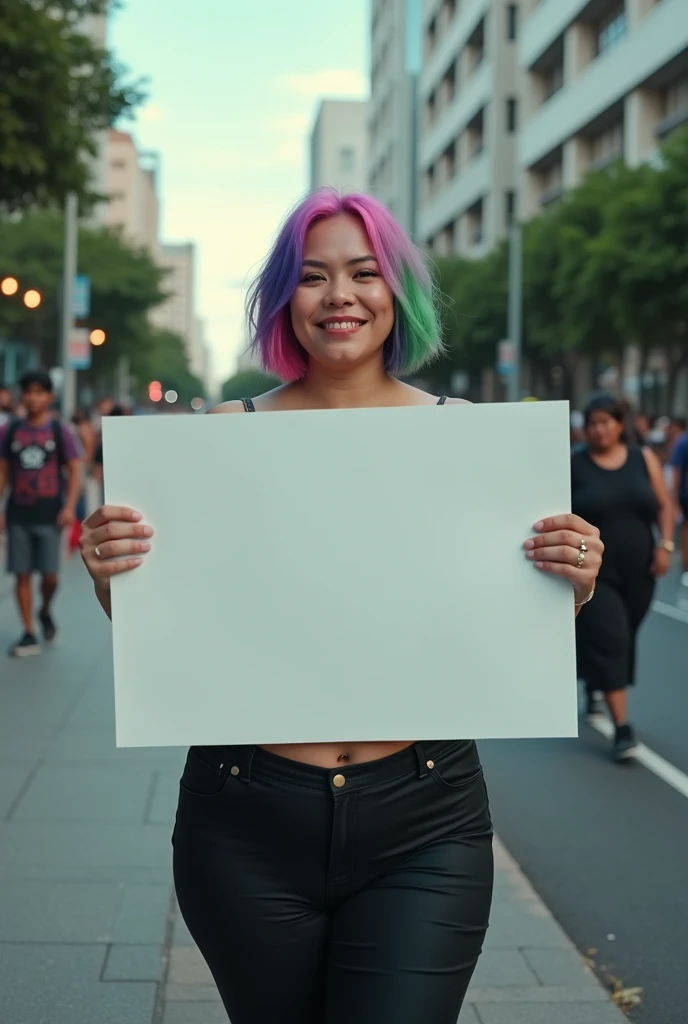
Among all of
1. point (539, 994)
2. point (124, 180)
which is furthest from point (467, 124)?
point (124, 180)

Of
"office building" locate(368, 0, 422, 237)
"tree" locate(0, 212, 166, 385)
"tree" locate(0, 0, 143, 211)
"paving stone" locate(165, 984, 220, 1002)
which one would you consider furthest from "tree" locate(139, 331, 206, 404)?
"paving stone" locate(165, 984, 220, 1002)

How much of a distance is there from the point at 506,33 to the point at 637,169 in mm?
28431

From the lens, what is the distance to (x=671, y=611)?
13047mm

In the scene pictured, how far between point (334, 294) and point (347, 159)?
174392mm

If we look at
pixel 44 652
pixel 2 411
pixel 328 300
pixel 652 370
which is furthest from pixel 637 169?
pixel 328 300

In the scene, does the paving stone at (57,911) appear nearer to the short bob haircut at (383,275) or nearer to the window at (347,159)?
the short bob haircut at (383,275)

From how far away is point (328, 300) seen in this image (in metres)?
2.35

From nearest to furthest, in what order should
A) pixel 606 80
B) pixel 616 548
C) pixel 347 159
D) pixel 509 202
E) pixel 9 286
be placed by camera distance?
1. pixel 616 548
2. pixel 9 286
3. pixel 606 80
4. pixel 509 202
5. pixel 347 159

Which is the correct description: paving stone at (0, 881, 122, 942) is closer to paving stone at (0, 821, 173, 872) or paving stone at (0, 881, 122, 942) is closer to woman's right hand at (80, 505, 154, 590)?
paving stone at (0, 821, 173, 872)

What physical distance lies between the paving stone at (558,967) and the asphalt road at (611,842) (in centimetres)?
13

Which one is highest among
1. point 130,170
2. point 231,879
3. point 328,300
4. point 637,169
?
point 130,170

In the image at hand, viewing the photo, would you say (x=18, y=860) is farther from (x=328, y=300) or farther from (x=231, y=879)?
(x=328, y=300)

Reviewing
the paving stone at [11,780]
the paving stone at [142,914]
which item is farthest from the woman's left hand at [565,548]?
the paving stone at [11,780]

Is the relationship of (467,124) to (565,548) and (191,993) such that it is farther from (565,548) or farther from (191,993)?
(565,548)
